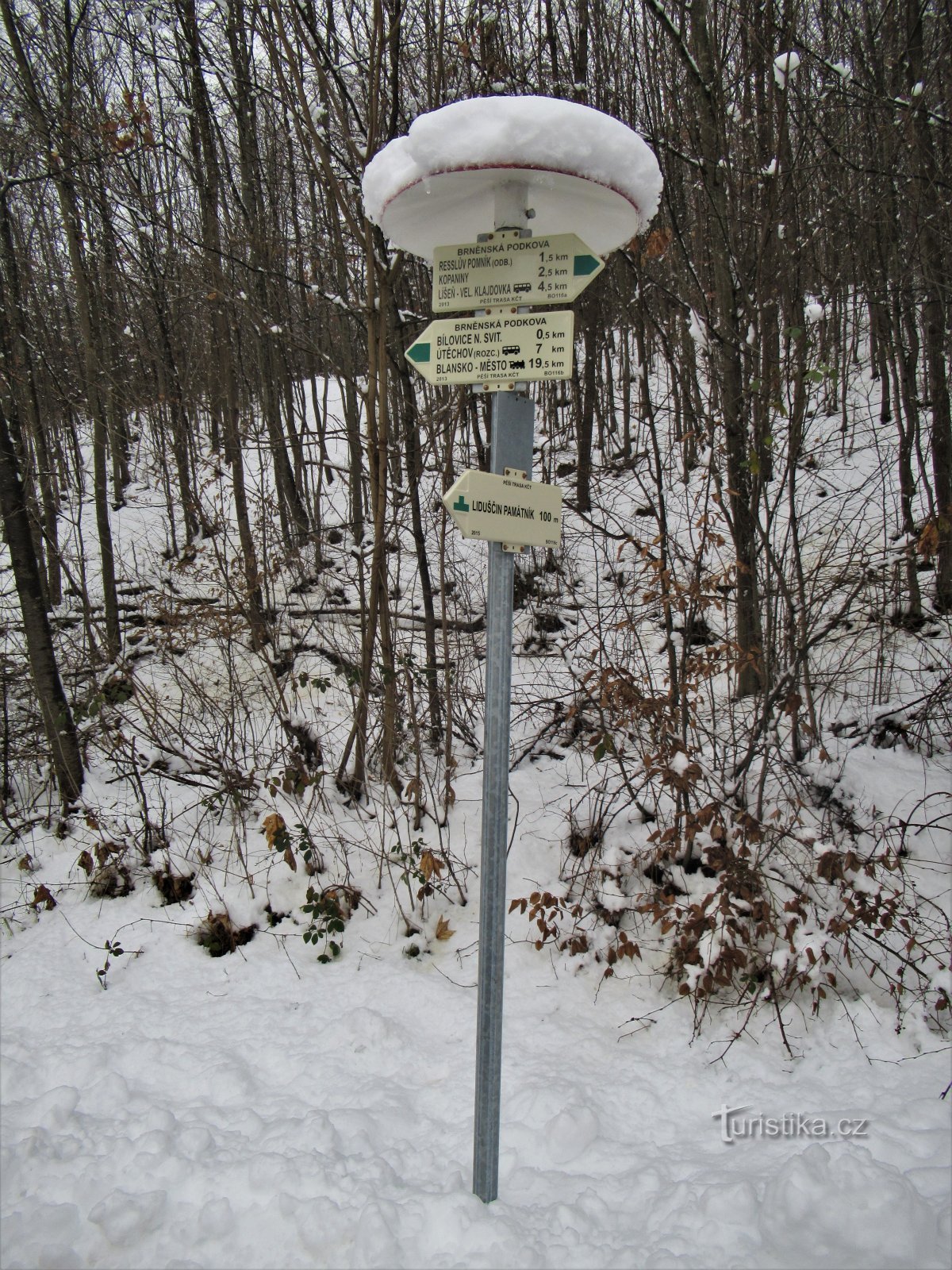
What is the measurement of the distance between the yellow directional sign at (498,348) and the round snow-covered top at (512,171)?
27 centimetres

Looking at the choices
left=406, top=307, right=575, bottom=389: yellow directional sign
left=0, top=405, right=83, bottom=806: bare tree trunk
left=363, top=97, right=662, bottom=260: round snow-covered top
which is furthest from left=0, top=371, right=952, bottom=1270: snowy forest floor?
left=363, top=97, right=662, bottom=260: round snow-covered top

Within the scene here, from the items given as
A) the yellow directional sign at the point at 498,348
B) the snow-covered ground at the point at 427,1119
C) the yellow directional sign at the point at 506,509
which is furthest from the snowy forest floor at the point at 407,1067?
the yellow directional sign at the point at 498,348

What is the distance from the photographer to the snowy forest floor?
86.8 inches

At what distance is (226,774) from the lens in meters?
4.63

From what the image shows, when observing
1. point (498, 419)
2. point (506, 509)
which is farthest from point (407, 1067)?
point (498, 419)

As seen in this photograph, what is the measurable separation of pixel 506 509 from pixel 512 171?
0.77m

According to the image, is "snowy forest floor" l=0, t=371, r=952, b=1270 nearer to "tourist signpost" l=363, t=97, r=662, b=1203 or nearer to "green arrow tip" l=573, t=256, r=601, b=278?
"tourist signpost" l=363, t=97, r=662, b=1203

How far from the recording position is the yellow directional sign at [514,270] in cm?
181

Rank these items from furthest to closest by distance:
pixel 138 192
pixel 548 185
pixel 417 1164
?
pixel 138 192 → pixel 417 1164 → pixel 548 185

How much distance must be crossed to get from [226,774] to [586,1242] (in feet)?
10.5

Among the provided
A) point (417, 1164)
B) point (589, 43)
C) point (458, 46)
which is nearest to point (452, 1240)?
point (417, 1164)

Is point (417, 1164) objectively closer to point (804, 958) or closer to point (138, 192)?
point (804, 958)

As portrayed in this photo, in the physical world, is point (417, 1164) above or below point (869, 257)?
below

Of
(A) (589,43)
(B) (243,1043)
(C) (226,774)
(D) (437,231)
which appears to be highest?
(A) (589,43)
